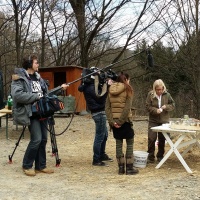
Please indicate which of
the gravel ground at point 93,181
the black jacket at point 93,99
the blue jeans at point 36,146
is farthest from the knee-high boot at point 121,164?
the blue jeans at point 36,146

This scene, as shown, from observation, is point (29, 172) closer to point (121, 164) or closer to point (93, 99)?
point (121, 164)

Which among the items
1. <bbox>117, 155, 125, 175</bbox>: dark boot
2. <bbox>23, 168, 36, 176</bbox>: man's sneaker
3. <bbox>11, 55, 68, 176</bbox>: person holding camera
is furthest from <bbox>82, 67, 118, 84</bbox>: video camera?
<bbox>23, 168, 36, 176</bbox>: man's sneaker

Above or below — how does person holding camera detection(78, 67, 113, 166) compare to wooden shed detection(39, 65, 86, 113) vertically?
below

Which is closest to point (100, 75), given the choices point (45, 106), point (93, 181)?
point (45, 106)

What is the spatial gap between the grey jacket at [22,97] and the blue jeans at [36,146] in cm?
20

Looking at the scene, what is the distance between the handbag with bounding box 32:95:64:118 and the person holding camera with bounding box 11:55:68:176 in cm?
6

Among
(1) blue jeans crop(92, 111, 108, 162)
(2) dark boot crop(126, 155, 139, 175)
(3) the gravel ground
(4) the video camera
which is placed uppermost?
(4) the video camera

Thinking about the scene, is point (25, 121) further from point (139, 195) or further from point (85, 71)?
point (139, 195)

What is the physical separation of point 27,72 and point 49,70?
465 inches

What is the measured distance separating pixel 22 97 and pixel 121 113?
154 cm

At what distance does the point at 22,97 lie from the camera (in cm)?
547

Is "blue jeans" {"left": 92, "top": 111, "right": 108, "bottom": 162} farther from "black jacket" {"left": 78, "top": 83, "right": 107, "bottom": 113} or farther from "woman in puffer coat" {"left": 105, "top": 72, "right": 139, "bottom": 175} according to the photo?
"woman in puffer coat" {"left": 105, "top": 72, "right": 139, "bottom": 175}

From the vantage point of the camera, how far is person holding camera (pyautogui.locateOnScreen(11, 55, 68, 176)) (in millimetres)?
5512

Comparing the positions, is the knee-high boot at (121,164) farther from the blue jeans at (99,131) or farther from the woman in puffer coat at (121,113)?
the blue jeans at (99,131)
